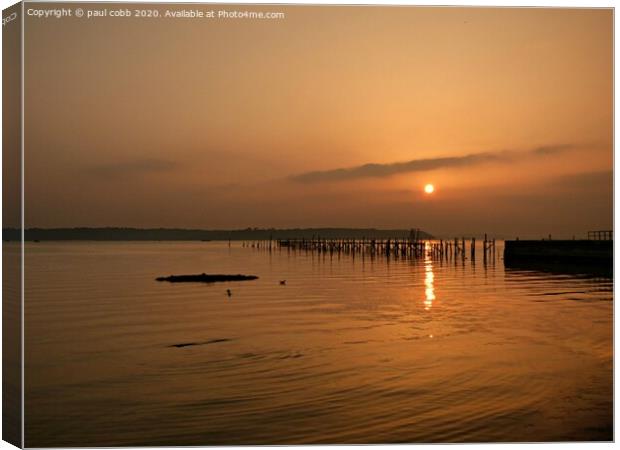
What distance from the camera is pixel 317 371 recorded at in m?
11.9

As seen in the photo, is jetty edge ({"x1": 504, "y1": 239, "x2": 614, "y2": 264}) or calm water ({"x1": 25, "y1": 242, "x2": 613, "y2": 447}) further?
jetty edge ({"x1": 504, "y1": 239, "x2": 614, "y2": 264})

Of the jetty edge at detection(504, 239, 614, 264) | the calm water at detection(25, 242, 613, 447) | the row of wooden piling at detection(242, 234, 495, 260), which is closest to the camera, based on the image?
the calm water at detection(25, 242, 613, 447)

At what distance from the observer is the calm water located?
8.67 m

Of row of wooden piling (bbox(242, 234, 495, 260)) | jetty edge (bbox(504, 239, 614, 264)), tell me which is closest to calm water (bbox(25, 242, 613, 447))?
jetty edge (bbox(504, 239, 614, 264))

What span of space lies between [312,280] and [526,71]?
2601 cm

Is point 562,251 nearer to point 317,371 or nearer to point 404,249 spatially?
point 317,371

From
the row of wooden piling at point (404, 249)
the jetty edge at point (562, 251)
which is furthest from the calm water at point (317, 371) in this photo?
the row of wooden piling at point (404, 249)

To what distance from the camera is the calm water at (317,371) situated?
867 centimetres

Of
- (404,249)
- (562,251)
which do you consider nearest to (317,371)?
(562,251)

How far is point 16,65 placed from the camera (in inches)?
310

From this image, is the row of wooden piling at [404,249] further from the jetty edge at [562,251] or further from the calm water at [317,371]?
the calm water at [317,371]

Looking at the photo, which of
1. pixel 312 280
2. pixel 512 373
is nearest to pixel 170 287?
pixel 312 280

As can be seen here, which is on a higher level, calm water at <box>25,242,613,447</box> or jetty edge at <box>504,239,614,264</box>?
jetty edge at <box>504,239,614,264</box>

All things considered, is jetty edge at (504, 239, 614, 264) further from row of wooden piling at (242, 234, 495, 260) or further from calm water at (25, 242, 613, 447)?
calm water at (25, 242, 613, 447)
